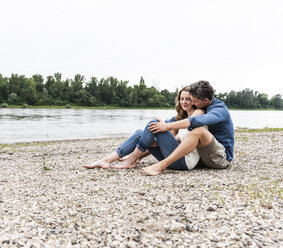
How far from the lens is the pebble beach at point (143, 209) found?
2.98 meters

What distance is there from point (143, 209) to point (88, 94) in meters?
103

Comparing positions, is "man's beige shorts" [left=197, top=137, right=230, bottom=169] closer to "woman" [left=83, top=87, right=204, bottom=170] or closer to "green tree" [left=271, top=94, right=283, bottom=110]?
"woman" [left=83, top=87, right=204, bottom=170]

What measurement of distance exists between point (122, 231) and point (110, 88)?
4237 inches

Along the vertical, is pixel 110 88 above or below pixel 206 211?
above

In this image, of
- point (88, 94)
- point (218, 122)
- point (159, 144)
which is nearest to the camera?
point (218, 122)

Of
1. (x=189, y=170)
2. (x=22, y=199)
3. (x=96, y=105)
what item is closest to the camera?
(x=22, y=199)

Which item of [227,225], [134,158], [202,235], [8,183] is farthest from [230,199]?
[8,183]

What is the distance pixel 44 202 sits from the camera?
13.8 feet

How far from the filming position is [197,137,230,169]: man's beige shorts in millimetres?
5381

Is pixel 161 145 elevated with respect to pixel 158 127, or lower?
lower

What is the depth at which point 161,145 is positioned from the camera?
18.6ft

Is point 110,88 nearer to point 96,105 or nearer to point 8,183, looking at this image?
point 96,105

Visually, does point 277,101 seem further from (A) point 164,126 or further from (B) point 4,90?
(A) point 164,126

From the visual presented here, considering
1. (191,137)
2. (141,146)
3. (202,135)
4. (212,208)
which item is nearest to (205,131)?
(202,135)
